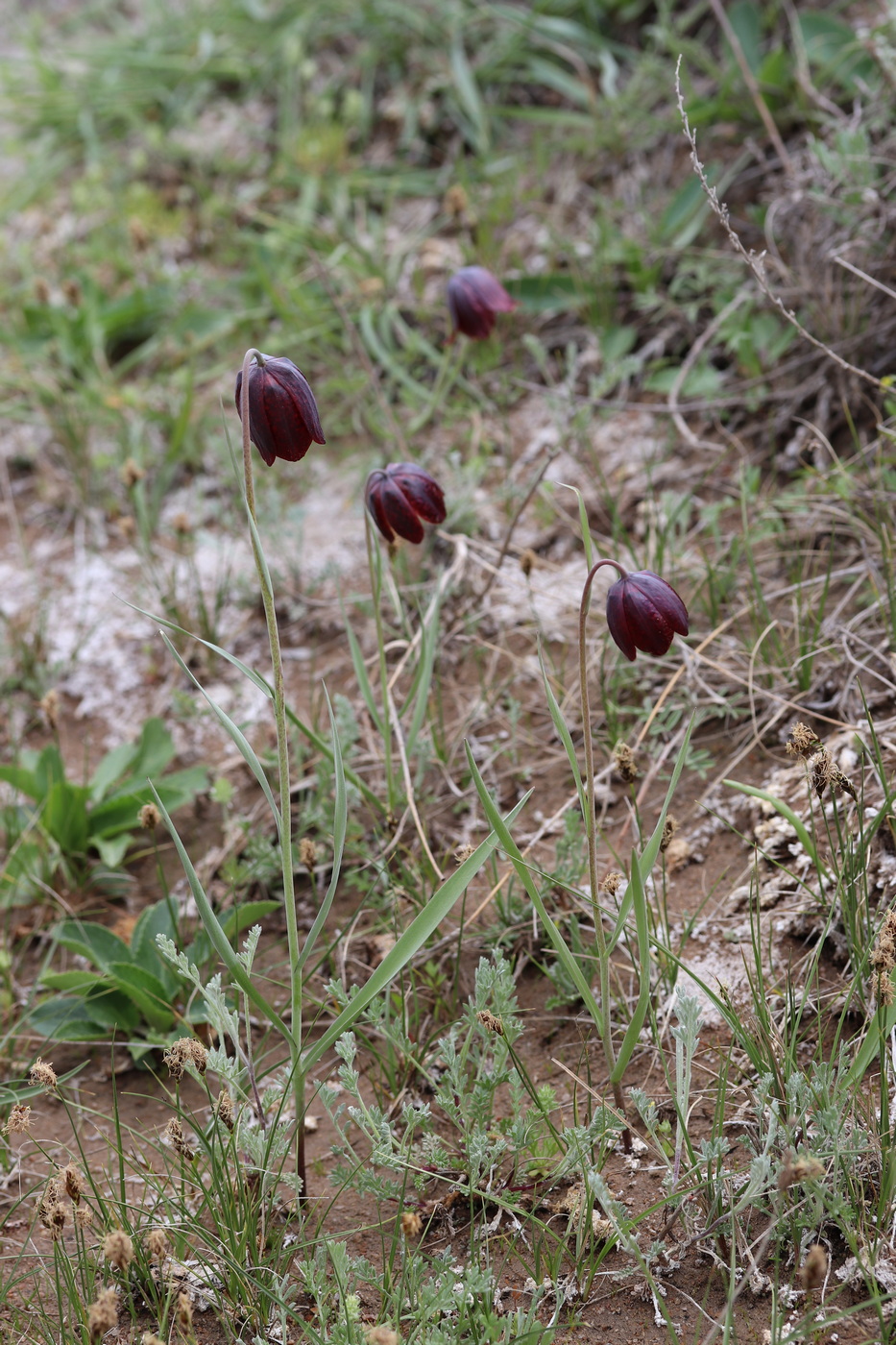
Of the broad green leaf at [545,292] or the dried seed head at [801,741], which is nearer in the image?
the dried seed head at [801,741]

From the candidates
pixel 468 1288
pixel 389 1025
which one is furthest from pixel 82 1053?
pixel 468 1288

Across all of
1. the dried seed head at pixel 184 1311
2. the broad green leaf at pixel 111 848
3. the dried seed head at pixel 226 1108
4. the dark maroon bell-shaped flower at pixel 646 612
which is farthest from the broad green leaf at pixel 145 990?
the dark maroon bell-shaped flower at pixel 646 612

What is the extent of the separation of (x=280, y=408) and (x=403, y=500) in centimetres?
49

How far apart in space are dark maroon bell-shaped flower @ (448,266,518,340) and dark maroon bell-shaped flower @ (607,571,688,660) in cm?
115

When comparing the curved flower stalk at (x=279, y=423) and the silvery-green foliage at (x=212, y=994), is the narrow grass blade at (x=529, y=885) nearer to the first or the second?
the curved flower stalk at (x=279, y=423)

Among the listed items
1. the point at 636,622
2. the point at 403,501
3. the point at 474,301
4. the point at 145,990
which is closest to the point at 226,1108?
the point at 145,990

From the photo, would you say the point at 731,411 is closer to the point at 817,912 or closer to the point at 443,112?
the point at 817,912

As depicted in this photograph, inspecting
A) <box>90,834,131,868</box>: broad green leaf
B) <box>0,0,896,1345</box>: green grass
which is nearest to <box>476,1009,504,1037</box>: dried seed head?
<box>0,0,896,1345</box>: green grass

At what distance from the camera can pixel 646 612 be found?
1.47 meters

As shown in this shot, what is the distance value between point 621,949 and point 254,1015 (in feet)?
2.10

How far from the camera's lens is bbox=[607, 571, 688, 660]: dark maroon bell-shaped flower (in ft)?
4.81

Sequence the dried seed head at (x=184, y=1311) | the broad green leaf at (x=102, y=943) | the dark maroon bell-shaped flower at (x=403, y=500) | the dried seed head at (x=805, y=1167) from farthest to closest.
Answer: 1. the broad green leaf at (x=102, y=943)
2. the dark maroon bell-shaped flower at (x=403, y=500)
3. the dried seed head at (x=184, y=1311)
4. the dried seed head at (x=805, y=1167)

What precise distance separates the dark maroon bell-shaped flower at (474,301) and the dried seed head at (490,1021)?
4.93ft

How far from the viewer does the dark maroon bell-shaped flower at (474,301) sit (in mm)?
2426
